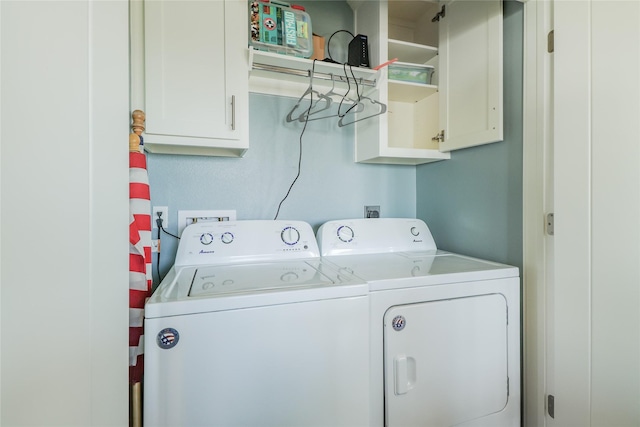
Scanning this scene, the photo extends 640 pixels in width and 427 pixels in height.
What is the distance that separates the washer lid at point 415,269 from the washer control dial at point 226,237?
502 mm

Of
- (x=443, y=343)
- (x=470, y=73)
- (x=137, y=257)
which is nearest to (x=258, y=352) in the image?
(x=137, y=257)

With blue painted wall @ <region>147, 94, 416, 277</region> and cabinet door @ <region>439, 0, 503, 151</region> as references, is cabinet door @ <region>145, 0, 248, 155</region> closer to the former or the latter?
blue painted wall @ <region>147, 94, 416, 277</region>

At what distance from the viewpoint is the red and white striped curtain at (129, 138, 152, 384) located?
108cm

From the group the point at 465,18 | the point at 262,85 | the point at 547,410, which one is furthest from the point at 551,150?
the point at 262,85

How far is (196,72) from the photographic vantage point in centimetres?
129

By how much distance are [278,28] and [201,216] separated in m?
1.07

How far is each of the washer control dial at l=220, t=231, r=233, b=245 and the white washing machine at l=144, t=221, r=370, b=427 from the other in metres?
0.36

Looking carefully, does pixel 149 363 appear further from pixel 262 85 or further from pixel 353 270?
pixel 262 85

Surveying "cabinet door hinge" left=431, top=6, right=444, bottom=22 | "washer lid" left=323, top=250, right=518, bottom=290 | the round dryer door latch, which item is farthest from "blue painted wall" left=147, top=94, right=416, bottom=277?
the round dryer door latch

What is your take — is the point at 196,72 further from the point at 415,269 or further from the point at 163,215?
the point at 415,269

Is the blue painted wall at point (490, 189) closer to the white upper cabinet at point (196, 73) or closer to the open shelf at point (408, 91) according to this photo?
the open shelf at point (408, 91)

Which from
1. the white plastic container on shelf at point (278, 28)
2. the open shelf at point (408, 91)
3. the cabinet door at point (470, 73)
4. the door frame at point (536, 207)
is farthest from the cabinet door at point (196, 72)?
the door frame at point (536, 207)

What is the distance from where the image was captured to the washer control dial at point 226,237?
1.47 meters

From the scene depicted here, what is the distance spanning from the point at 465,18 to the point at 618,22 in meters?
0.77
